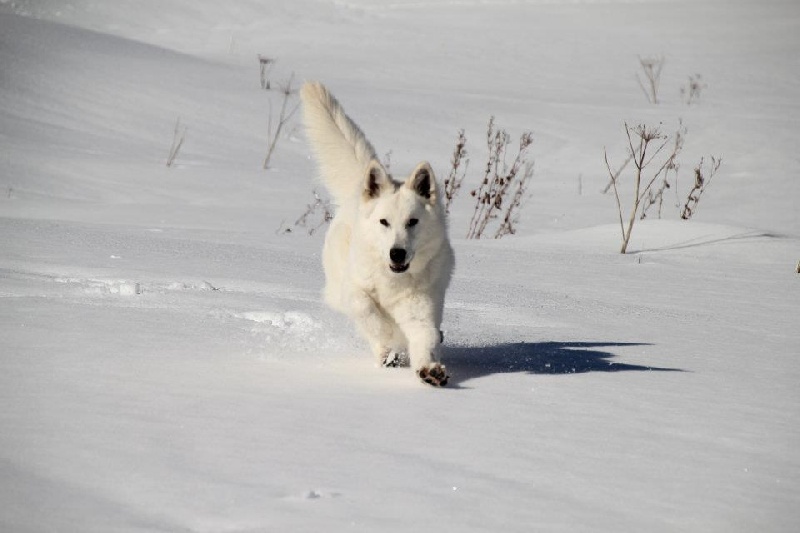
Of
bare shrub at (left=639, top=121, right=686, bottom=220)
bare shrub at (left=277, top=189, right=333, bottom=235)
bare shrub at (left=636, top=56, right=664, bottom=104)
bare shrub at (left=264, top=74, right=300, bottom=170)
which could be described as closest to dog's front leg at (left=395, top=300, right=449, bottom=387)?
bare shrub at (left=639, top=121, right=686, bottom=220)

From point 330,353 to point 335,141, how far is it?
4.66ft

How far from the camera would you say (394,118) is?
58.4 ft

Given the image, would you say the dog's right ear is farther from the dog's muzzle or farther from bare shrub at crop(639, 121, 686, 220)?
bare shrub at crop(639, 121, 686, 220)

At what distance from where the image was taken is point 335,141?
5473 mm

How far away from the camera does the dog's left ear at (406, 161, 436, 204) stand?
15.4 feet

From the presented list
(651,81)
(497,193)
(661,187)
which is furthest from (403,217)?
(651,81)

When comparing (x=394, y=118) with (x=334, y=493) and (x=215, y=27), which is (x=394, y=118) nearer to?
(x=334, y=493)

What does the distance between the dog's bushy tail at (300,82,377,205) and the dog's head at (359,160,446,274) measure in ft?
2.01

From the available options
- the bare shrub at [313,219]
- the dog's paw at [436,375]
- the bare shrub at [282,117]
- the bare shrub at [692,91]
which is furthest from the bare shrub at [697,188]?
the bare shrub at [692,91]

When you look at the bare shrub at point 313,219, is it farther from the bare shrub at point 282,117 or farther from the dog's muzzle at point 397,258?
the dog's muzzle at point 397,258

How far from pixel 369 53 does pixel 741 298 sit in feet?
74.6

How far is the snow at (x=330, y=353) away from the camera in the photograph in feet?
8.30

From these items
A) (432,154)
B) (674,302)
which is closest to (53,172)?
(432,154)

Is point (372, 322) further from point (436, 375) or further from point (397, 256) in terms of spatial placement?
point (436, 375)
